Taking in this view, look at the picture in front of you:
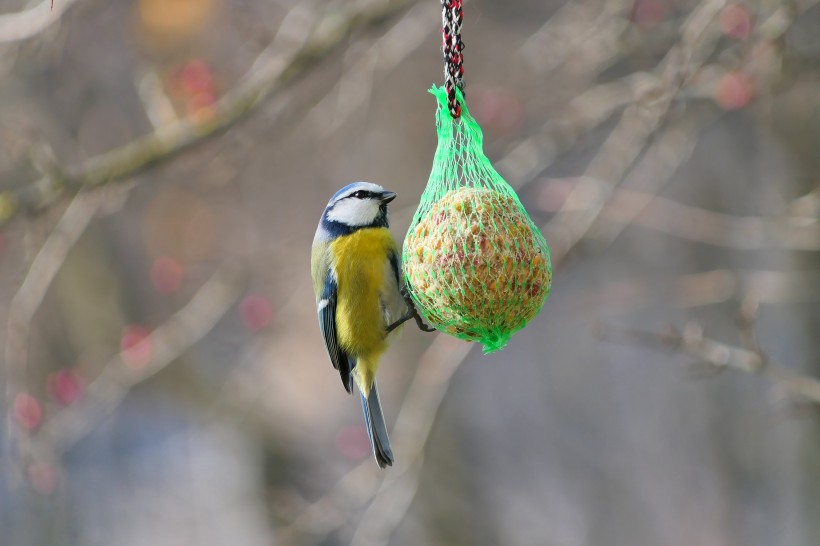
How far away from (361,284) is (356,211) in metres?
0.25

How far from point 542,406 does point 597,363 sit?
1.76ft

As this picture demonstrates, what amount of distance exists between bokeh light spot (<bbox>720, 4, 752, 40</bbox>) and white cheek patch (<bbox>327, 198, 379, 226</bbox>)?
1677mm

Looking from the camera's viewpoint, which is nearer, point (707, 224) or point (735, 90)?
point (735, 90)

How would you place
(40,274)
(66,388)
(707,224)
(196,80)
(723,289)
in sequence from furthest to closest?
(707,224)
(723,289)
(66,388)
(196,80)
(40,274)

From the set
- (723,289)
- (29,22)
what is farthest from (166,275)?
(723,289)

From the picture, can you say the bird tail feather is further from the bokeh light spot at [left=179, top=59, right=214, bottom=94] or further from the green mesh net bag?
the bokeh light spot at [left=179, top=59, right=214, bottom=94]

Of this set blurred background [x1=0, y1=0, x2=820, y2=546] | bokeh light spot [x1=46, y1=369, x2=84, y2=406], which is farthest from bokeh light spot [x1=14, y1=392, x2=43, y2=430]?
bokeh light spot [x1=46, y1=369, x2=84, y2=406]

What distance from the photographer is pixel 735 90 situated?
13.2 ft

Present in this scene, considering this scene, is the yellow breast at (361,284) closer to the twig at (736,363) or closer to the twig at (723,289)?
the twig at (736,363)

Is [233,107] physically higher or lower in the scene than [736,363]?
higher

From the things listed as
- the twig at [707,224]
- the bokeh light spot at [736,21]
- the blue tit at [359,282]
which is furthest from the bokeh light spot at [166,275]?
the bokeh light spot at [736,21]

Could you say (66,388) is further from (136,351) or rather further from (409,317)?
(409,317)

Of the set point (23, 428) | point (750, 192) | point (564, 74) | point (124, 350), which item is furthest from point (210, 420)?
point (750, 192)

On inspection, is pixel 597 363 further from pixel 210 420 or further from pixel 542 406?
pixel 210 420
